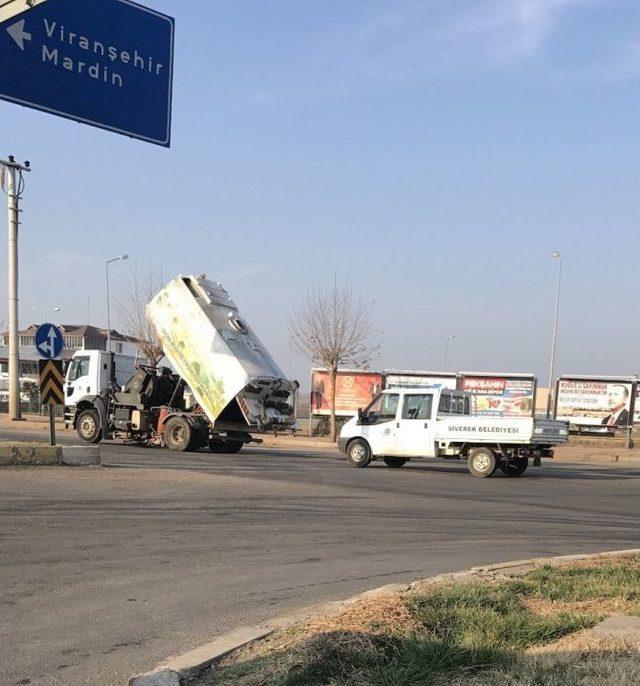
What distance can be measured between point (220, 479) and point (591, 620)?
36.6 ft

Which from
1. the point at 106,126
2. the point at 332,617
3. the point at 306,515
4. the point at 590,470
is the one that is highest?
the point at 106,126

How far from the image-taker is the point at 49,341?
56.6 ft

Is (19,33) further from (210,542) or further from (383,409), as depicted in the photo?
(383,409)

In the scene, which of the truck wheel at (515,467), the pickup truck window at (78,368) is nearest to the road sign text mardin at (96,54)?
the truck wheel at (515,467)

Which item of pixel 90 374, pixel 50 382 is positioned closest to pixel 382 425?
pixel 50 382

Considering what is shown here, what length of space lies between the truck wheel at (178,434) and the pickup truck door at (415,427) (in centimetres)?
607

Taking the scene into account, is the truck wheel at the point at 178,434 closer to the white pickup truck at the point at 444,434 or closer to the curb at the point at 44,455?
the white pickup truck at the point at 444,434

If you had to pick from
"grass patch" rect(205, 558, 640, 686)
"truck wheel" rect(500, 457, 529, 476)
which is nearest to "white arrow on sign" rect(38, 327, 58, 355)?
"truck wheel" rect(500, 457, 529, 476)

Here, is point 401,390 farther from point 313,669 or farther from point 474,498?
point 313,669

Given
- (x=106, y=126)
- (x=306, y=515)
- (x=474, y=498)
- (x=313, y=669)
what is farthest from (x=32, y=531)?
(x=474, y=498)

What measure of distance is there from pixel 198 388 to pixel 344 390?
726 inches

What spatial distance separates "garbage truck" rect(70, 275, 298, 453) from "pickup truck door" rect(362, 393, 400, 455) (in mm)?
2641

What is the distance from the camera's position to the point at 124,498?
12.2 m

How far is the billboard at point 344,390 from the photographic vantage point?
4003 centimetres
